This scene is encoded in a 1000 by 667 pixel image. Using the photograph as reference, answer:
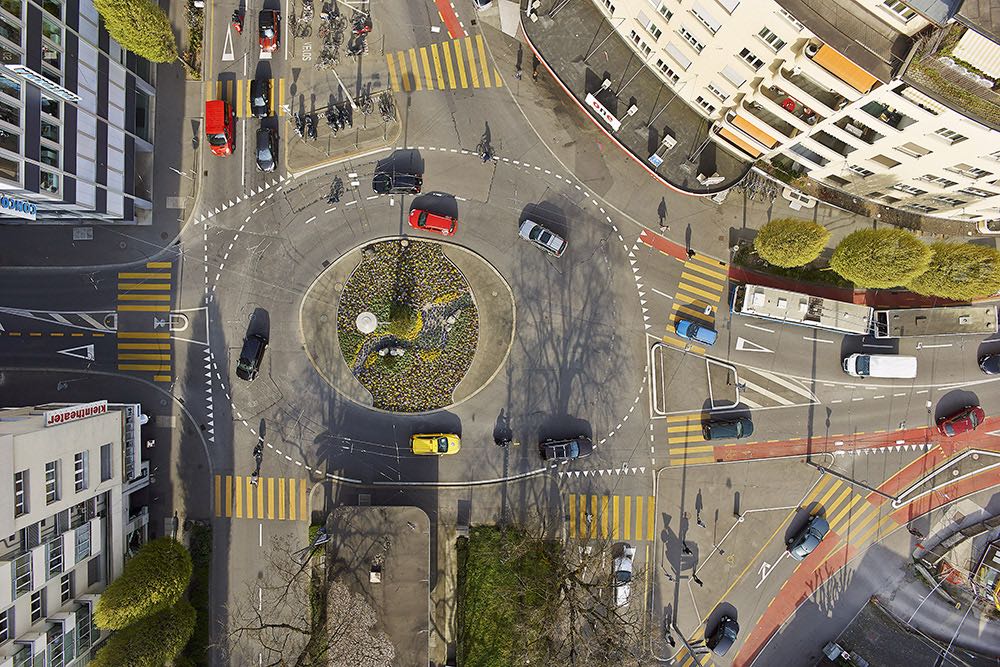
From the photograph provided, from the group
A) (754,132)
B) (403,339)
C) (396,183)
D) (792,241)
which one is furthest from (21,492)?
(754,132)

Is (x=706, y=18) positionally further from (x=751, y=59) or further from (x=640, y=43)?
(x=640, y=43)

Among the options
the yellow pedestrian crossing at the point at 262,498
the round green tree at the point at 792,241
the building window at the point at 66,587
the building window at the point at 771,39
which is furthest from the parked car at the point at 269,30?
the building window at the point at 66,587

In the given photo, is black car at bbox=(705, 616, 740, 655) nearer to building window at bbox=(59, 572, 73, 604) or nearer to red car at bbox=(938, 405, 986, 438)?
red car at bbox=(938, 405, 986, 438)

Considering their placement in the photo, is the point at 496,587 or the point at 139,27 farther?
the point at 496,587

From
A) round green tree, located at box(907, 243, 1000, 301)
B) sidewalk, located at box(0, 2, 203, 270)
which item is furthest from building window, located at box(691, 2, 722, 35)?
sidewalk, located at box(0, 2, 203, 270)

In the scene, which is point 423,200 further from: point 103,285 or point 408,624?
point 408,624

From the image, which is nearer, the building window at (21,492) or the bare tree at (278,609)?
the building window at (21,492)

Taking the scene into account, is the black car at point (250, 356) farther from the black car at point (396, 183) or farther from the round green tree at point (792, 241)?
the round green tree at point (792, 241)
